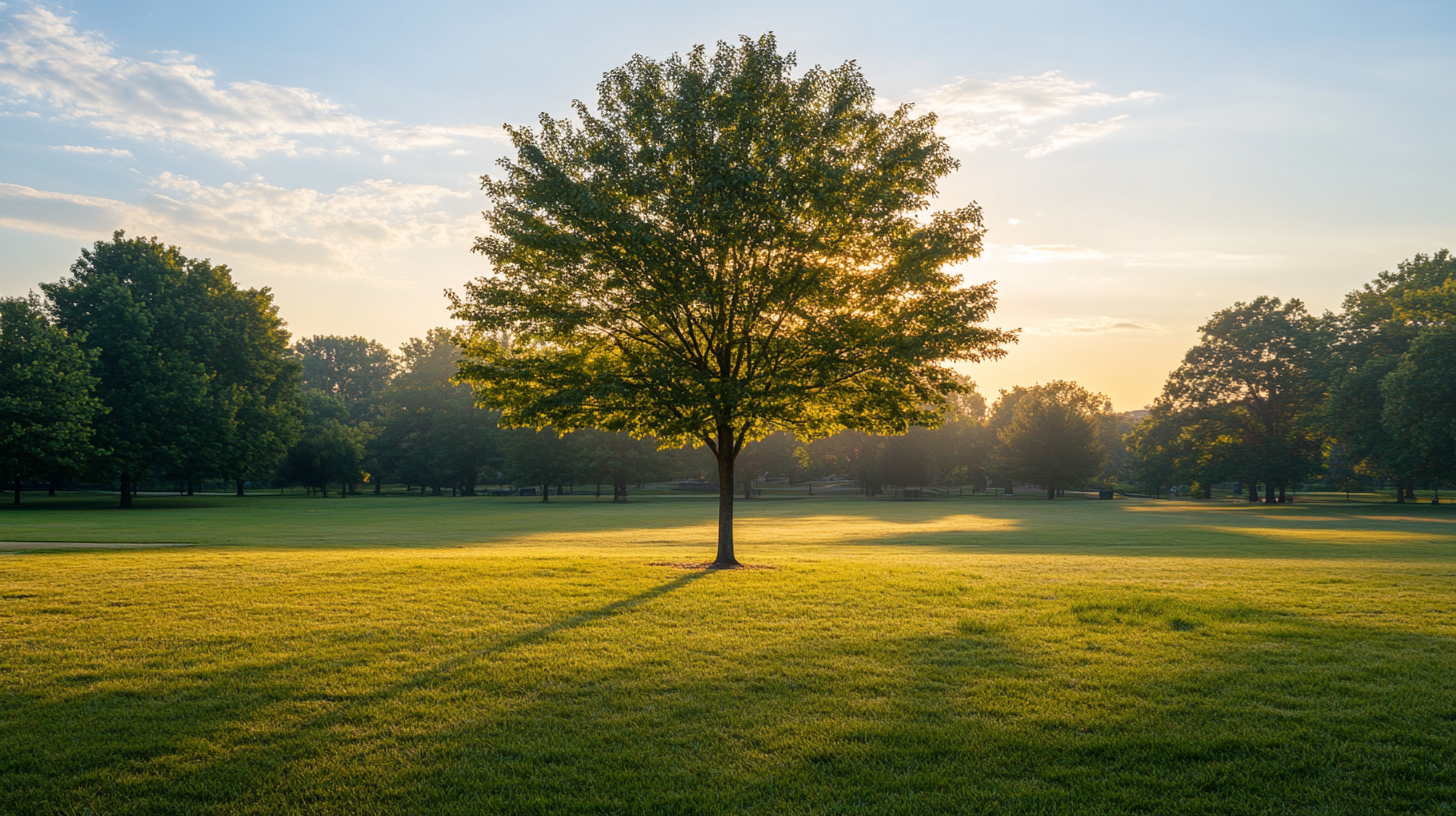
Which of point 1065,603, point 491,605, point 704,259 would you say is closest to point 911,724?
point 1065,603

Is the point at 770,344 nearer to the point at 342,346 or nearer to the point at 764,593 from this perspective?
the point at 764,593

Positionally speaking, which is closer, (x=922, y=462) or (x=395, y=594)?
(x=395, y=594)

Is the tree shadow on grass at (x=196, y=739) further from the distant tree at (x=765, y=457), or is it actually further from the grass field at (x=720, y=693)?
the distant tree at (x=765, y=457)

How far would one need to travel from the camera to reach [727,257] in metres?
16.0

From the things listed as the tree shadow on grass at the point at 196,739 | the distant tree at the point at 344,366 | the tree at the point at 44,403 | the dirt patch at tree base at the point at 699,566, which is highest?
the distant tree at the point at 344,366

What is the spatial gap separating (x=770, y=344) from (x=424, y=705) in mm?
11359

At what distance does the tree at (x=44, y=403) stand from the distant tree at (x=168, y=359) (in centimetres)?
144

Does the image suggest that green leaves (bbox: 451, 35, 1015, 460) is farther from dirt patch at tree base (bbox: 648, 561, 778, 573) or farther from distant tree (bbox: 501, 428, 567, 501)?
distant tree (bbox: 501, 428, 567, 501)

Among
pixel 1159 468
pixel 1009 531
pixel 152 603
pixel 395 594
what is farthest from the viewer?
pixel 1159 468

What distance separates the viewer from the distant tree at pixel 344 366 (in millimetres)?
129125

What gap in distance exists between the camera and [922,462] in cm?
8306

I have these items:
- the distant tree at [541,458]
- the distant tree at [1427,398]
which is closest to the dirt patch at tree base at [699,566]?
the distant tree at [1427,398]

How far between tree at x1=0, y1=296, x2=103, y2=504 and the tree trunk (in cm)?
4471

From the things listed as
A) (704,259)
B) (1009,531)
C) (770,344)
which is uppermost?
(704,259)
